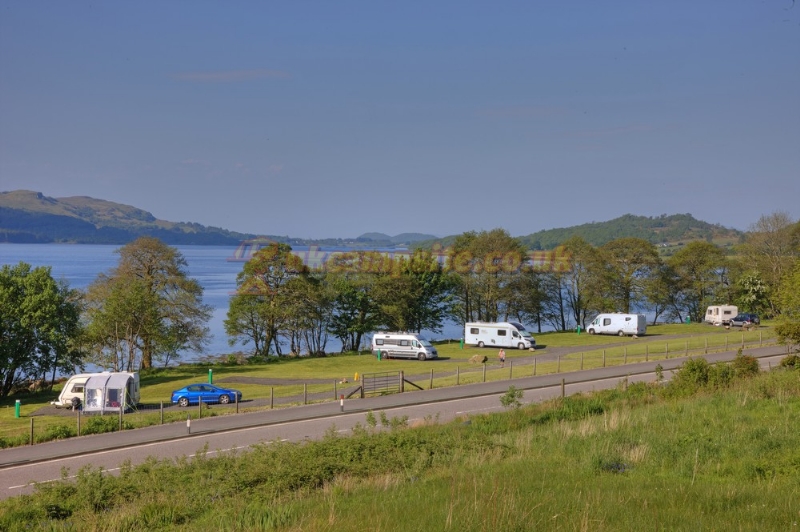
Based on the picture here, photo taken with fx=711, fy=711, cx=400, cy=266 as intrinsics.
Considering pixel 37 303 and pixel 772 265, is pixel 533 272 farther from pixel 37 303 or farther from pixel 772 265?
pixel 37 303

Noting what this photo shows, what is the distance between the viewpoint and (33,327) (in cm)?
5078

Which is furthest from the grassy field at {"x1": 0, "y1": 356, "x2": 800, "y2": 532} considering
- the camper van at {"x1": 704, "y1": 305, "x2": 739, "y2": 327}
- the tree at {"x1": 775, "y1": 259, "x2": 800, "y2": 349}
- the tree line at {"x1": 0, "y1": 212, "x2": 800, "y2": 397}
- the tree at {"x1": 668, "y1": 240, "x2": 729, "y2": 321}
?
the tree at {"x1": 668, "y1": 240, "x2": 729, "y2": 321}

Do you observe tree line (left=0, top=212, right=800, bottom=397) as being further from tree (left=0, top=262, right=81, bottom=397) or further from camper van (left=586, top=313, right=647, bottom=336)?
camper van (left=586, top=313, right=647, bottom=336)

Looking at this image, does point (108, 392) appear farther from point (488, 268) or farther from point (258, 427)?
point (488, 268)

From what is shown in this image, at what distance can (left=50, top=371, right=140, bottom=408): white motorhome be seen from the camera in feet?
130

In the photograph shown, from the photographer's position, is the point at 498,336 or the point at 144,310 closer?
the point at 144,310

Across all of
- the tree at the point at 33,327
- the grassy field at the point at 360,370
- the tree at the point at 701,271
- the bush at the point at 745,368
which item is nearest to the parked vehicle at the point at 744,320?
the grassy field at the point at 360,370

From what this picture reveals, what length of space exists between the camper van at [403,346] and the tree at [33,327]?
2366 centimetres

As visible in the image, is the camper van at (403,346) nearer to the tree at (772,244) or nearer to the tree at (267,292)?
the tree at (267,292)

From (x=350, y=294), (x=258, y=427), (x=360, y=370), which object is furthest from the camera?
(x=350, y=294)

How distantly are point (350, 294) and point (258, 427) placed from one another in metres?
45.3

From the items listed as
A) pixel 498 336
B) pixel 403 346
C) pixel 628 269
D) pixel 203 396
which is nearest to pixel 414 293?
pixel 498 336

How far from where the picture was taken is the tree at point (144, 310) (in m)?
54.3

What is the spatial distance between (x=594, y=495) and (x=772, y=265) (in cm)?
8179
